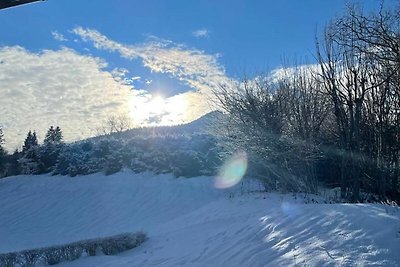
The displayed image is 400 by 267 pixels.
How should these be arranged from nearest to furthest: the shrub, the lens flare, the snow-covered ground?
the snow-covered ground < the shrub < the lens flare

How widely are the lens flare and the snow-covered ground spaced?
60 centimetres

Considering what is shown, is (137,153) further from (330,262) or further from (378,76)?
(330,262)

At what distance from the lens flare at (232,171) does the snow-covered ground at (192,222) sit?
1.95 feet

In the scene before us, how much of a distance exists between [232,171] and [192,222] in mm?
7564

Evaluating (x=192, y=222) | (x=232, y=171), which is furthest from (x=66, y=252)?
(x=232, y=171)

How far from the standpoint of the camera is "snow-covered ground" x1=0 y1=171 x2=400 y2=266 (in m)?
6.46

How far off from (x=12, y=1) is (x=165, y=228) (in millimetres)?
10026

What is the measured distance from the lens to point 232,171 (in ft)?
70.9

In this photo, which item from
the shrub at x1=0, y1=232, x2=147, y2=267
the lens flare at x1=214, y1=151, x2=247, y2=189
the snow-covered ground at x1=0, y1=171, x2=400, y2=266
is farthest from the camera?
the lens flare at x1=214, y1=151, x2=247, y2=189

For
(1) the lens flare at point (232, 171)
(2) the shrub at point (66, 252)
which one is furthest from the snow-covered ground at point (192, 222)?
(1) the lens flare at point (232, 171)

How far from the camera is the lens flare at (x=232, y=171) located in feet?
64.3

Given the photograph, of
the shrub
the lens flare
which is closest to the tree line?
the lens flare

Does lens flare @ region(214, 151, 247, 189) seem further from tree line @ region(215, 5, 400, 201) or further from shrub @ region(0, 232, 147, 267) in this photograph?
shrub @ region(0, 232, 147, 267)

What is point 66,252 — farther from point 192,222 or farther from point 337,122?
point 337,122
